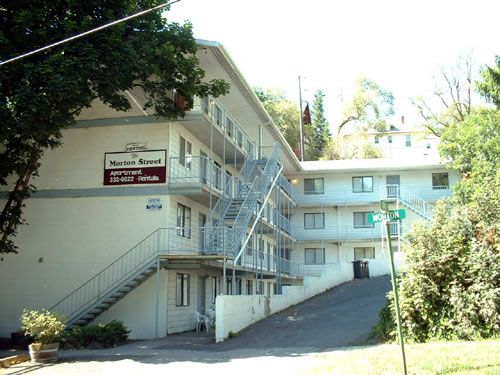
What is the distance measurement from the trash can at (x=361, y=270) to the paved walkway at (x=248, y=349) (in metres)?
12.6

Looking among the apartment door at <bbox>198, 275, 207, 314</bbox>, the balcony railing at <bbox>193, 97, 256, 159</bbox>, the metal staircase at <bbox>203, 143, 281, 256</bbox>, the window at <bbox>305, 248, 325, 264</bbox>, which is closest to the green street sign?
the metal staircase at <bbox>203, 143, 281, 256</bbox>

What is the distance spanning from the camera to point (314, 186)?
148ft

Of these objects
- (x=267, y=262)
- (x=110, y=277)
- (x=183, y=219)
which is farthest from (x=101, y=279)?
(x=267, y=262)

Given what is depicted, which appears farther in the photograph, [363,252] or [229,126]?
[363,252]

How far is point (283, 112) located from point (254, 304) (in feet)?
157

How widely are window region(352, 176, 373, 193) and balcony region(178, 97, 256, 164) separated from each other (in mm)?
15524

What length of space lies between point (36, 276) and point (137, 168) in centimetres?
580

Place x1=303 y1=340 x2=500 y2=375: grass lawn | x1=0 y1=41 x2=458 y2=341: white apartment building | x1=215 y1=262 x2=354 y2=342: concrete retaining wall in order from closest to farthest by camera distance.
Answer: x1=303 y1=340 x2=500 y2=375: grass lawn → x1=215 y1=262 x2=354 y2=342: concrete retaining wall → x1=0 y1=41 x2=458 y2=341: white apartment building

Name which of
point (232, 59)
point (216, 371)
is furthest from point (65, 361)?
point (232, 59)

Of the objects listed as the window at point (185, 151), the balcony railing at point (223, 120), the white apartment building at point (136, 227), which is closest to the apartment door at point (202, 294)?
the white apartment building at point (136, 227)

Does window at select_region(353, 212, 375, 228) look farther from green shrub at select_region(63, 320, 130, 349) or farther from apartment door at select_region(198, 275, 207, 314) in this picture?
green shrub at select_region(63, 320, 130, 349)

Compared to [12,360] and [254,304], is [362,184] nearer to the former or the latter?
[254,304]

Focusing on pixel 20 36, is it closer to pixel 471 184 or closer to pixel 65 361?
pixel 65 361

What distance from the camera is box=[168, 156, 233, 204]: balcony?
70.0ft
